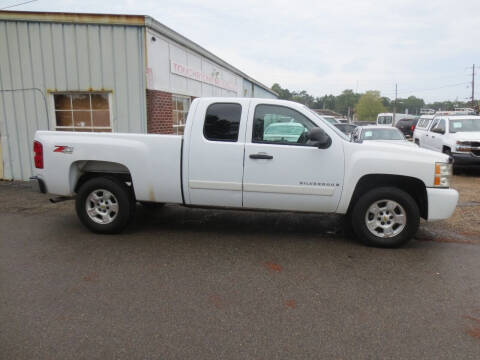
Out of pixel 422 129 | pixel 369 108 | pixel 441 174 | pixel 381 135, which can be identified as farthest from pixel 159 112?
pixel 369 108

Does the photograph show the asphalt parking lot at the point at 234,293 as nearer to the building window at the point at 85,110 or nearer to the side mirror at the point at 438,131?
the building window at the point at 85,110

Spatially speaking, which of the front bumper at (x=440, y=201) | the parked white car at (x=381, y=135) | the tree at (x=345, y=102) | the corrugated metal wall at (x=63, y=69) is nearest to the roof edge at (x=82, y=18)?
the corrugated metal wall at (x=63, y=69)

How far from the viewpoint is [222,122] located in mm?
5277

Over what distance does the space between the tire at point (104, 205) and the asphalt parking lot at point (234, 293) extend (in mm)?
218

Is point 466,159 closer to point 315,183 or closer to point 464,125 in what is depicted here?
point 464,125

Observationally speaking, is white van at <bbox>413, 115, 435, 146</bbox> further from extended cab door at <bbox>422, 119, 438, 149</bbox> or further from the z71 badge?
the z71 badge

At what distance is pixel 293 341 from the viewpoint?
2.97 metres

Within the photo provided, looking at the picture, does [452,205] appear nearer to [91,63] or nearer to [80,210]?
[80,210]

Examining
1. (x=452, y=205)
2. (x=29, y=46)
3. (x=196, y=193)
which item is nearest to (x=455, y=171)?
(x=452, y=205)

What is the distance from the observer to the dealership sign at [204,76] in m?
10.7

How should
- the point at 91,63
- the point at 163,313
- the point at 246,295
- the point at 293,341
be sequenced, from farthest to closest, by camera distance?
the point at 91,63 → the point at 246,295 → the point at 163,313 → the point at 293,341

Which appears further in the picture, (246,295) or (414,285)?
(414,285)

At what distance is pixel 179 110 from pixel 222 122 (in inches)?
264

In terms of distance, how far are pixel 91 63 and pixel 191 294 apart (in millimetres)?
7220
